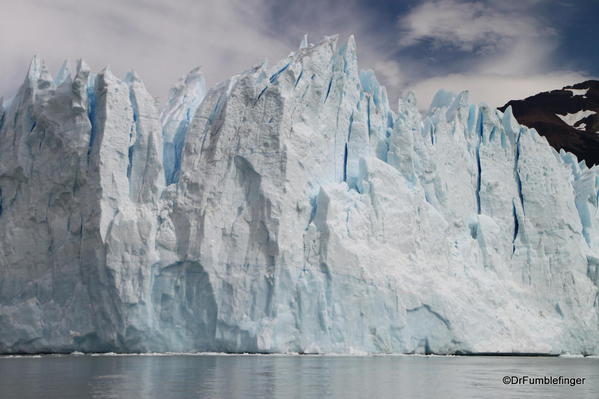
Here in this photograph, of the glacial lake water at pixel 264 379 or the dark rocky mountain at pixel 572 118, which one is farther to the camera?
the dark rocky mountain at pixel 572 118

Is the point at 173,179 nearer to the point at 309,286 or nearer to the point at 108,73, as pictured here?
the point at 108,73

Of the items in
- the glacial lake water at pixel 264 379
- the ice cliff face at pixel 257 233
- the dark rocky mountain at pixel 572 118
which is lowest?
the glacial lake water at pixel 264 379

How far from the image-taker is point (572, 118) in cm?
3944

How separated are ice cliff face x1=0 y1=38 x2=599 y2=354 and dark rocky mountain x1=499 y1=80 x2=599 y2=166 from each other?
14.0 meters

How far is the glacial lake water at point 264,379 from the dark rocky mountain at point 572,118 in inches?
810

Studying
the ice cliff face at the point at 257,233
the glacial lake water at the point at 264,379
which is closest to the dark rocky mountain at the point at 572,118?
the ice cliff face at the point at 257,233

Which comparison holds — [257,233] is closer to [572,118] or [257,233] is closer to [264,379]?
[264,379]

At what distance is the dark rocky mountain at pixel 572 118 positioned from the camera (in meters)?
38.6

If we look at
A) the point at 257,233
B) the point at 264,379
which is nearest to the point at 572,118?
the point at 257,233

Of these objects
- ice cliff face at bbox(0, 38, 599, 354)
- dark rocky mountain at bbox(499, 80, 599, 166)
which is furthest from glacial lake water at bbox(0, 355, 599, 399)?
dark rocky mountain at bbox(499, 80, 599, 166)

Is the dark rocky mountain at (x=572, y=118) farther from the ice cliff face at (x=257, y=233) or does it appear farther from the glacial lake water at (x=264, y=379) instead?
the glacial lake water at (x=264, y=379)

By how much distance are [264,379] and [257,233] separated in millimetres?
8330

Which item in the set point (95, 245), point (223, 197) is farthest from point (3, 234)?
point (223, 197)

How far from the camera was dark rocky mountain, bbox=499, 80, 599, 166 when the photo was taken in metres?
38.6
